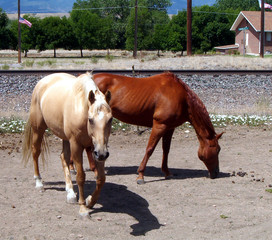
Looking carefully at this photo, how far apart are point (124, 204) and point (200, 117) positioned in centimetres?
197

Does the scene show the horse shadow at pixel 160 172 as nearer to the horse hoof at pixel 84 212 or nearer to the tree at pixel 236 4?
the horse hoof at pixel 84 212

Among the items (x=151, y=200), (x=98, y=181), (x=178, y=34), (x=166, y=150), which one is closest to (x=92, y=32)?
(x=178, y=34)

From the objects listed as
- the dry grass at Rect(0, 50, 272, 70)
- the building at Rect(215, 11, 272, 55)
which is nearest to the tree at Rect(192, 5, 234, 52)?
the building at Rect(215, 11, 272, 55)

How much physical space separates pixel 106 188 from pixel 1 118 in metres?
5.48

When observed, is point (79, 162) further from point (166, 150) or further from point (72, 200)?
point (166, 150)

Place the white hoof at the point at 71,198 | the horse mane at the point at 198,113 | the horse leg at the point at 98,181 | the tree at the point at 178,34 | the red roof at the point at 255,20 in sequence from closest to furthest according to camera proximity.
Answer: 1. the horse leg at the point at 98,181
2. the white hoof at the point at 71,198
3. the horse mane at the point at 198,113
4. the tree at the point at 178,34
5. the red roof at the point at 255,20

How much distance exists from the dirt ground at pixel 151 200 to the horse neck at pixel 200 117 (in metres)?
0.78

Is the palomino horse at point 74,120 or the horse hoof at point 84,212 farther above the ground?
the palomino horse at point 74,120

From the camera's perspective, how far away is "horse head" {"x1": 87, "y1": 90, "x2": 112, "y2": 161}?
A: 500 centimetres

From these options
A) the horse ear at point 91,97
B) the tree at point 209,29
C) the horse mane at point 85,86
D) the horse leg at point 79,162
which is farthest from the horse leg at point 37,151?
the tree at point 209,29

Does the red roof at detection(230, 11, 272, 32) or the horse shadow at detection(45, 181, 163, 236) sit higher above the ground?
the red roof at detection(230, 11, 272, 32)

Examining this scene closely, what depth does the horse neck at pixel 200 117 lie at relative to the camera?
741 centimetres

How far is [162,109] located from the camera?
7508 mm

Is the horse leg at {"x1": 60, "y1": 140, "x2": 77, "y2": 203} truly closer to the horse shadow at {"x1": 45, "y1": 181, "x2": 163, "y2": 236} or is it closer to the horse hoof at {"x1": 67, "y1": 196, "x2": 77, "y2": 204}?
the horse hoof at {"x1": 67, "y1": 196, "x2": 77, "y2": 204}
